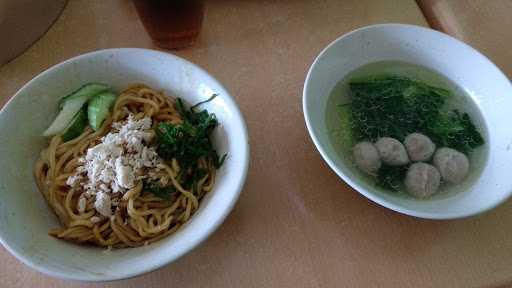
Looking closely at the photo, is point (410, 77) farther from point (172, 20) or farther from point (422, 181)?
point (172, 20)

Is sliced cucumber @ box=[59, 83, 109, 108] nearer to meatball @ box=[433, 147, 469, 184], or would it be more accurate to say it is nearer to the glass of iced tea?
the glass of iced tea

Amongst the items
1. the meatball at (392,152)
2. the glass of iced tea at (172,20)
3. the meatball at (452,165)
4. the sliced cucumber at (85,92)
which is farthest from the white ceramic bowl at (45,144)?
the meatball at (452,165)

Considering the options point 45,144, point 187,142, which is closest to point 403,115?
point 187,142

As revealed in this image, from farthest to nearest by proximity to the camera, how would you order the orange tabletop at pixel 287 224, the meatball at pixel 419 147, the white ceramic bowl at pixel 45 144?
the meatball at pixel 419 147 < the orange tabletop at pixel 287 224 < the white ceramic bowl at pixel 45 144

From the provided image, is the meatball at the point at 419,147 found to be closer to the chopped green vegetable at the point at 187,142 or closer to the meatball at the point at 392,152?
the meatball at the point at 392,152

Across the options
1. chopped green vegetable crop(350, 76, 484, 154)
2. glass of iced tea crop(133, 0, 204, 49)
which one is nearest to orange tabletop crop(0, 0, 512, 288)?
glass of iced tea crop(133, 0, 204, 49)

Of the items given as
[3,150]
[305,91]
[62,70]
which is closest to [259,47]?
[305,91]
